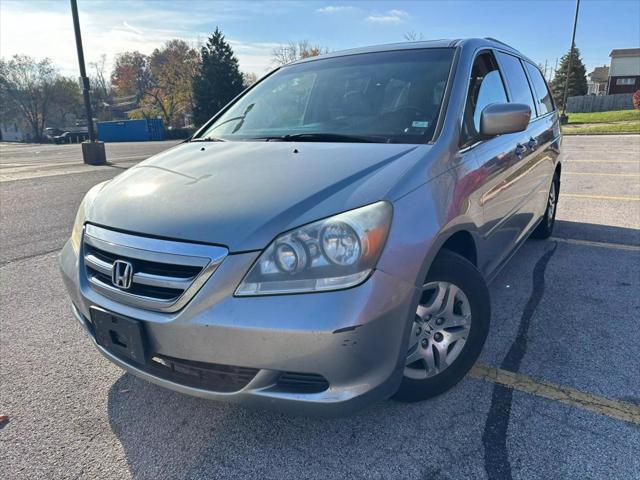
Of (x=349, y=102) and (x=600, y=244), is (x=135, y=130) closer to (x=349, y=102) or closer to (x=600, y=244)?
(x=600, y=244)

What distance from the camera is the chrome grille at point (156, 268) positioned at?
5.76 ft

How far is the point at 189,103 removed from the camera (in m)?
61.4

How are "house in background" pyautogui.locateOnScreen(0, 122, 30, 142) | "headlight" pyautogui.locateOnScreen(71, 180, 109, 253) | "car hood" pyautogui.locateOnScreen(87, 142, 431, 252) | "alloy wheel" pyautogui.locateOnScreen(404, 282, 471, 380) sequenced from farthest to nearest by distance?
1. "house in background" pyautogui.locateOnScreen(0, 122, 30, 142)
2. "headlight" pyautogui.locateOnScreen(71, 180, 109, 253)
3. "alloy wheel" pyautogui.locateOnScreen(404, 282, 471, 380)
4. "car hood" pyautogui.locateOnScreen(87, 142, 431, 252)

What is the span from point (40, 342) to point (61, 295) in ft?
2.90

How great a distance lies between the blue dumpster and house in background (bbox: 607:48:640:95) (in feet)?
179

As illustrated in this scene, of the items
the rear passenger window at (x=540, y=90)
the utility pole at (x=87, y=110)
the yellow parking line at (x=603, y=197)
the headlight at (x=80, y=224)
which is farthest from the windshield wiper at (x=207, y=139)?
the utility pole at (x=87, y=110)

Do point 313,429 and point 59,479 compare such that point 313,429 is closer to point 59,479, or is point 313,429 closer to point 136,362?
point 136,362

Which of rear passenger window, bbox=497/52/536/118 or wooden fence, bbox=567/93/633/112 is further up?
wooden fence, bbox=567/93/633/112

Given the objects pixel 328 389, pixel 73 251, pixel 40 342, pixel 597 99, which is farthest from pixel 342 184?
pixel 597 99

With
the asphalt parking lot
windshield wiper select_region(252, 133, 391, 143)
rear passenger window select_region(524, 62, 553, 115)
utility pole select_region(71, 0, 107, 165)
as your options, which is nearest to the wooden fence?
utility pole select_region(71, 0, 107, 165)

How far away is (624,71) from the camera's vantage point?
5650 centimetres

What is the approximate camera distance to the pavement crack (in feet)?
6.24

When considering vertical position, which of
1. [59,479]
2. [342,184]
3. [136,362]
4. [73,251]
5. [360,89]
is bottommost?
[59,479]

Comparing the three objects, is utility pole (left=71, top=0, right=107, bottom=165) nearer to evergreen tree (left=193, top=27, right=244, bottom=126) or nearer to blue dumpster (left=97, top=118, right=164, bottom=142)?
evergreen tree (left=193, top=27, right=244, bottom=126)
